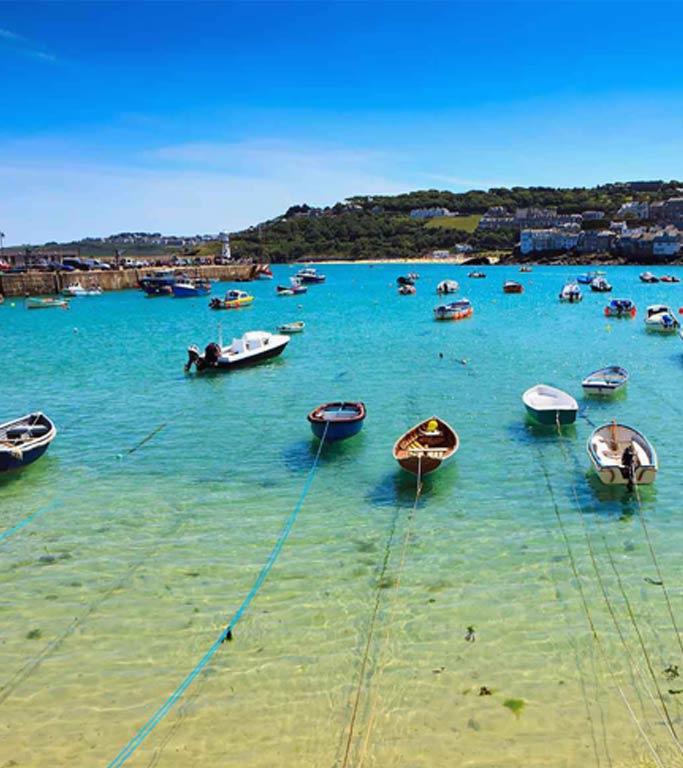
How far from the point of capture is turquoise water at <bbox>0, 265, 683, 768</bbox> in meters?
9.92

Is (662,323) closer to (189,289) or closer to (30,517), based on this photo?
(30,517)

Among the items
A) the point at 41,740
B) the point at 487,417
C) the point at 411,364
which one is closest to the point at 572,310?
the point at 411,364

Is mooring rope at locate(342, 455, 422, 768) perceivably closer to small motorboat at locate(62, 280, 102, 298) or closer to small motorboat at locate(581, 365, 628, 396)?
small motorboat at locate(581, 365, 628, 396)

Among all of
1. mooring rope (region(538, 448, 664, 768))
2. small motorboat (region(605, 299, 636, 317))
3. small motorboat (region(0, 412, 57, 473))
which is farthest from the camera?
small motorboat (region(605, 299, 636, 317))

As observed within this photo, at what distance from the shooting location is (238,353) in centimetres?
4047

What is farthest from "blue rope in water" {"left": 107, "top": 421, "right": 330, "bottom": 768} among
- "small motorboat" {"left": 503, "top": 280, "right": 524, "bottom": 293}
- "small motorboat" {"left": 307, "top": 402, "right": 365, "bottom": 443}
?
"small motorboat" {"left": 503, "top": 280, "right": 524, "bottom": 293}

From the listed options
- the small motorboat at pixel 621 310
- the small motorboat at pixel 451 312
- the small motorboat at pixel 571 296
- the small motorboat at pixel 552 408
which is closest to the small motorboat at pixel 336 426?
the small motorboat at pixel 552 408

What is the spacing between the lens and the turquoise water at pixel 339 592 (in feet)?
32.6

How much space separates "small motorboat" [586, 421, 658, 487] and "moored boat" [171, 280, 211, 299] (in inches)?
3522

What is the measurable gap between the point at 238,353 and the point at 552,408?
841 inches

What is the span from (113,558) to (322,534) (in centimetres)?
501

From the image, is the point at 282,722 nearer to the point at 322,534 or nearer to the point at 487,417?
the point at 322,534

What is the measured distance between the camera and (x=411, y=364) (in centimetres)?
4041

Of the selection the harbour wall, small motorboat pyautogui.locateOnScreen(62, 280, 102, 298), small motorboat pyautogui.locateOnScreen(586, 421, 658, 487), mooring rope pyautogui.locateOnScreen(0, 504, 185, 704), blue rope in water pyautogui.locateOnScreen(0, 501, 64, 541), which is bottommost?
mooring rope pyautogui.locateOnScreen(0, 504, 185, 704)
